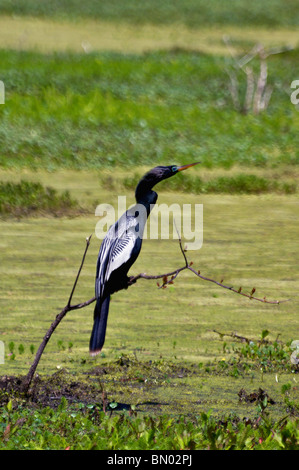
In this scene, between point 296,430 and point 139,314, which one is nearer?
point 296,430

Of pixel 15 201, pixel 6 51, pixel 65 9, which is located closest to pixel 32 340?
pixel 15 201

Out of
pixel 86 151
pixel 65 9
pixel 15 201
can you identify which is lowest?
pixel 15 201

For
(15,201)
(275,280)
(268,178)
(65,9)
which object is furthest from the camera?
(65,9)

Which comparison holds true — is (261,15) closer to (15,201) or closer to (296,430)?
(15,201)

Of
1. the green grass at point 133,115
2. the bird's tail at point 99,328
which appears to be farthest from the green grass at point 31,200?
the bird's tail at point 99,328

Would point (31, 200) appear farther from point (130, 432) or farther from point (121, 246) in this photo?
point (130, 432)

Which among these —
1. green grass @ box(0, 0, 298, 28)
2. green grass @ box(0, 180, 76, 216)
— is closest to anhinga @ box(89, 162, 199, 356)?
green grass @ box(0, 180, 76, 216)

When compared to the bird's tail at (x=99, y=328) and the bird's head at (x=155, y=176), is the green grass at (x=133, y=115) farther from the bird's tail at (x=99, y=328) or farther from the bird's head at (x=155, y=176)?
the bird's tail at (x=99, y=328)

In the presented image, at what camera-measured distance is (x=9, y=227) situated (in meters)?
10.7

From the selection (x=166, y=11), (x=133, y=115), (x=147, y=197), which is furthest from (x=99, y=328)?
(x=166, y=11)

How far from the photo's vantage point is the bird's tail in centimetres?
529

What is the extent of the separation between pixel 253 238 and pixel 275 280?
177 cm

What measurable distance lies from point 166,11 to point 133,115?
16.0 m

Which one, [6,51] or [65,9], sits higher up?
[65,9]
